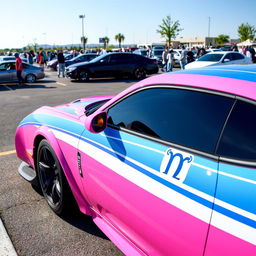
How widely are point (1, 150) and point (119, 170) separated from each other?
3726 mm

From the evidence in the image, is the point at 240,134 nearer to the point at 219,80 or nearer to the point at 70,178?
the point at 219,80

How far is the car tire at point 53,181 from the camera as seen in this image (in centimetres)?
297

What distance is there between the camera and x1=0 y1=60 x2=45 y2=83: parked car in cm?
1526

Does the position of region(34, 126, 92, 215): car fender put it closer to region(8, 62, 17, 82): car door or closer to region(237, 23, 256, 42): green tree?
region(8, 62, 17, 82): car door

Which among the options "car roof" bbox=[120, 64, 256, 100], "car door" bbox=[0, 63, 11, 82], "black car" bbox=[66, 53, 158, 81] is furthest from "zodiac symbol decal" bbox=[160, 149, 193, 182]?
"black car" bbox=[66, 53, 158, 81]

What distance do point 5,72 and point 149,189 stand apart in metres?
15.1

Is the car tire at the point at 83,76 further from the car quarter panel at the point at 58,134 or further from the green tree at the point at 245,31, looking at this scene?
the green tree at the point at 245,31

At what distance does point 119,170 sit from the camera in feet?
7.22

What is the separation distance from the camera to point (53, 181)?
330cm

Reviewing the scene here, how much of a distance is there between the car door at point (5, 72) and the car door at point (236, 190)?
601 inches

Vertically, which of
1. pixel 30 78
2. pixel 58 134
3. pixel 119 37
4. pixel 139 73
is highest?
pixel 119 37

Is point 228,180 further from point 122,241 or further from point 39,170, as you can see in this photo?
point 39,170

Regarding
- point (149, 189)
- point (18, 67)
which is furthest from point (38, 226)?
point (18, 67)

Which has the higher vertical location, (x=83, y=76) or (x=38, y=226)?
(x=83, y=76)
